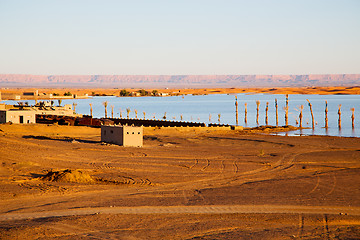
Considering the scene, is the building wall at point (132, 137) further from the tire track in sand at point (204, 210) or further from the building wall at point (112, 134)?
the tire track in sand at point (204, 210)

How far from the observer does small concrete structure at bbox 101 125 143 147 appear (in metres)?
34.4

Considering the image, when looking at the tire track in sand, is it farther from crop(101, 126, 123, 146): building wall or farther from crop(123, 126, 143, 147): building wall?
crop(101, 126, 123, 146): building wall

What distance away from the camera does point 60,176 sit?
21547 mm

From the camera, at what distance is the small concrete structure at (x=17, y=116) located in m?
50.2

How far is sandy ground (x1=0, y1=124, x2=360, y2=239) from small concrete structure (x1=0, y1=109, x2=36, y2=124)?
17.6m

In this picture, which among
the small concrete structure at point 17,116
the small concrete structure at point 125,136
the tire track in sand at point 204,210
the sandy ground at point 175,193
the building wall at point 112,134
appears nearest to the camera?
the sandy ground at point 175,193

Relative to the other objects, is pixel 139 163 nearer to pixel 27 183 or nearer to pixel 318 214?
pixel 27 183

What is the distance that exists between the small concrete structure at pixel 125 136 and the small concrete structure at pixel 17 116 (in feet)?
63.8

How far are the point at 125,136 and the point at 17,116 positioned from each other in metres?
22.4

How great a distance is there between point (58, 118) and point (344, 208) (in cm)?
4197

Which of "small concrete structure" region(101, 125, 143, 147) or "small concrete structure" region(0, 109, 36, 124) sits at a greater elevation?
"small concrete structure" region(0, 109, 36, 124)

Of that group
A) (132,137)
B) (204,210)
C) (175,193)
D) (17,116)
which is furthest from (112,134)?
(17,116)

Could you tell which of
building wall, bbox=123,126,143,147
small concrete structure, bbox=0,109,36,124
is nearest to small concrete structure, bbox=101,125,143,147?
building wall, bbox=123,126,143,147

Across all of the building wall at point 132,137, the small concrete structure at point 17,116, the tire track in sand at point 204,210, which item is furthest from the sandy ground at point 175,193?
the small concrete structure at point 17,116
